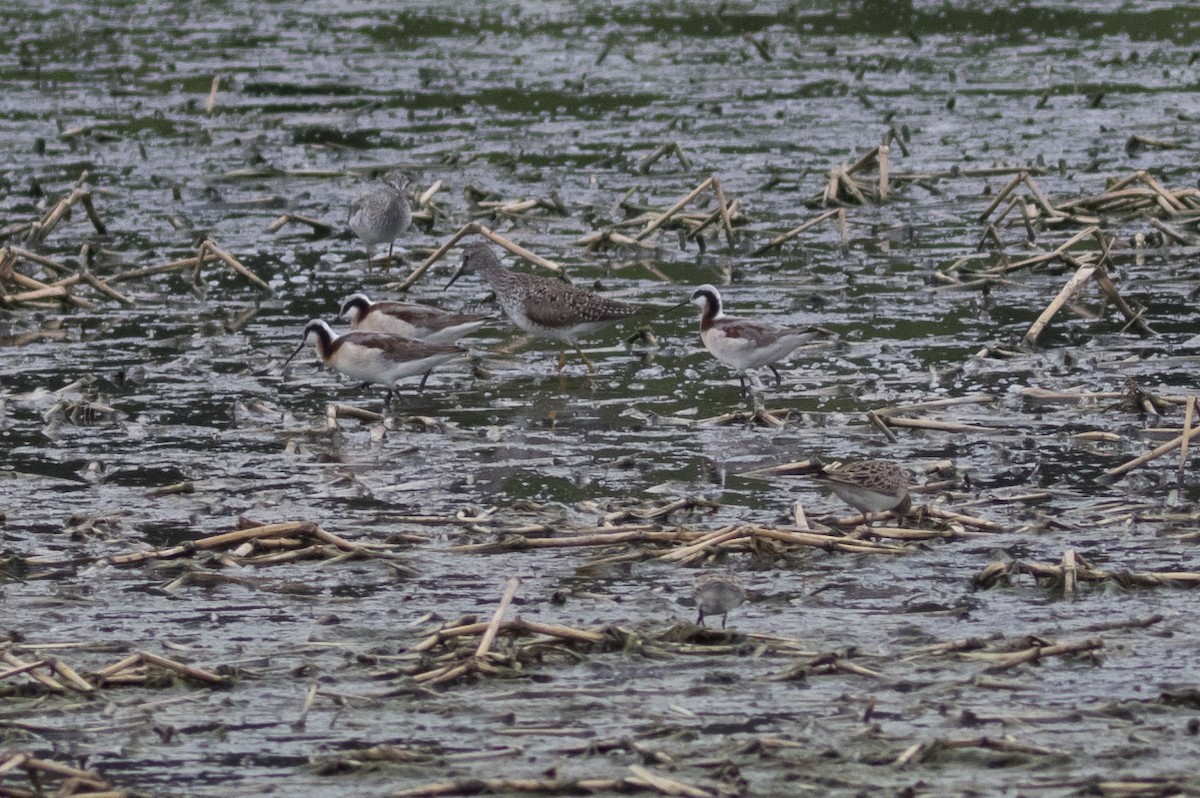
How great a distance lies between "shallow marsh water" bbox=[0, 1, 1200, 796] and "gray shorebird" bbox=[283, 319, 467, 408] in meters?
0.29

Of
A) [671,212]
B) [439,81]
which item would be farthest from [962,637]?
[439,81]

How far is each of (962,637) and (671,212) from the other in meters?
9.09

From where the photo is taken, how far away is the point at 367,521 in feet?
31.7

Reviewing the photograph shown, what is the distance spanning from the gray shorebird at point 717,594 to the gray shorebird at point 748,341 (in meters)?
4.47

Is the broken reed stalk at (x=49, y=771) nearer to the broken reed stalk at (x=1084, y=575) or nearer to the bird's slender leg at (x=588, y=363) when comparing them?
the broken reed stalk at (x=1084, y=575)

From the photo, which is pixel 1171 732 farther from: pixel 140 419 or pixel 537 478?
pixel 140 419

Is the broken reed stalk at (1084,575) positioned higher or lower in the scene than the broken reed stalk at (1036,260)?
lower

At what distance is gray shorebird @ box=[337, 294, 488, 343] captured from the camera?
1323 centimetres

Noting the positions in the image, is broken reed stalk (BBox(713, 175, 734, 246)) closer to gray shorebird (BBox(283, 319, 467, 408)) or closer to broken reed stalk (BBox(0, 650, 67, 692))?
gray shorebird (BBox(283, 319, 467, 408))

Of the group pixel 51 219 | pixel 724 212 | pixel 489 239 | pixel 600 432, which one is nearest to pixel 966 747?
pixel 600 432

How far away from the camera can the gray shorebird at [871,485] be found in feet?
29.5

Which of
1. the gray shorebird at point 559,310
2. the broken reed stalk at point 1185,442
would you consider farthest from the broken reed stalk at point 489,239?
the broken reed stalk at point 1185,442

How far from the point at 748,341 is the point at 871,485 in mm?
3268

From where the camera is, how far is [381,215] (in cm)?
Result: 1628
